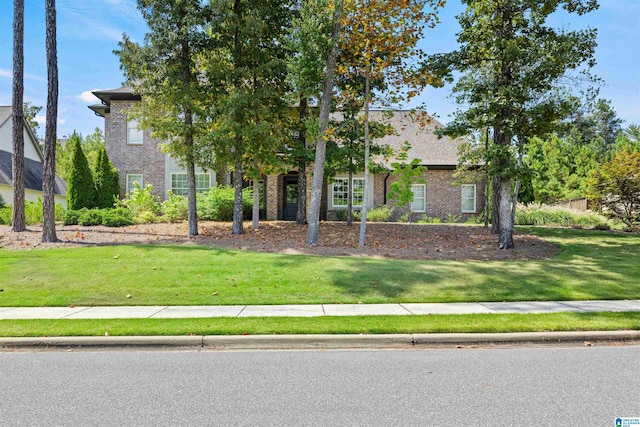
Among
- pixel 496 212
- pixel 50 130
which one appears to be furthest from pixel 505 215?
pixel 50 130

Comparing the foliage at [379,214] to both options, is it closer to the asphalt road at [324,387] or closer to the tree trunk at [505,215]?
the tree trunk at [505,215]

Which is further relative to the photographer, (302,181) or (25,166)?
(25,166)

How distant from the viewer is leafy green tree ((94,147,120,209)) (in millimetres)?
22125

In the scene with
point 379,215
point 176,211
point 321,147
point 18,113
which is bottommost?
point 379,215

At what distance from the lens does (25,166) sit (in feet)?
100

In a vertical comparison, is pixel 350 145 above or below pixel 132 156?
below

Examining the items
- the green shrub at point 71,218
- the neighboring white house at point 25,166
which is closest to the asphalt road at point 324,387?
the green shrub at point 71,218

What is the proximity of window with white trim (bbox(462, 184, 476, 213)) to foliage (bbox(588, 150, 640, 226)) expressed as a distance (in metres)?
6.01

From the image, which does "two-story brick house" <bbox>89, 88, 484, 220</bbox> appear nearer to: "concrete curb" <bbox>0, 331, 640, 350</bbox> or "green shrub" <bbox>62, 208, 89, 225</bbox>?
"green shrub" <bbox>62, 208, 89, 225</bbox>

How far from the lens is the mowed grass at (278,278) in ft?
28.0

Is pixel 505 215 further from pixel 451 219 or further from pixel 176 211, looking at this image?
pixel 176 211

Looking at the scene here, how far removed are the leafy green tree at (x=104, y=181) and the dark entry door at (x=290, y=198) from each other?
9.37 m

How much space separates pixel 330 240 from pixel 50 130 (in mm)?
10232

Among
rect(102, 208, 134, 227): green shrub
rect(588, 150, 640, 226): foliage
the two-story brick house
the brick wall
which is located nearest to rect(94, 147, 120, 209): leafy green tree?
the brick wall
